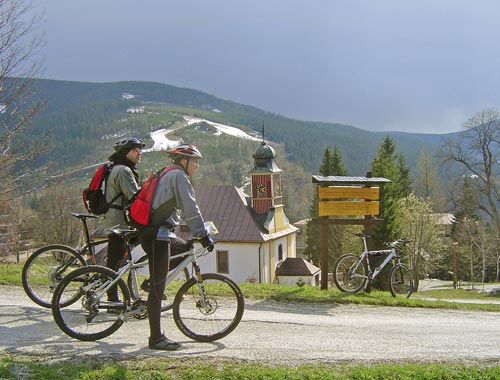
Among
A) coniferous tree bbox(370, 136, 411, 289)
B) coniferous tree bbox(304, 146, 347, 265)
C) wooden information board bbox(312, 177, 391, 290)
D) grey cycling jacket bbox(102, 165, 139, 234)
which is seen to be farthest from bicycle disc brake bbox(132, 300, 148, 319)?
coniferous tree bbox(304, 146, 347, 265)

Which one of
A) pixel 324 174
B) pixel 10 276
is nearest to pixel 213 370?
pixel 10 276

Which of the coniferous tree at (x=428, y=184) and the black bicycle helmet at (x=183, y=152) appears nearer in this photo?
the black bicycle helmet at (x=183, y=152)

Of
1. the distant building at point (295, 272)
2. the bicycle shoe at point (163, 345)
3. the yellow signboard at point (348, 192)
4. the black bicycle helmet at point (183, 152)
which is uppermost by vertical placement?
the black bicycle helmet at point (183, 152)

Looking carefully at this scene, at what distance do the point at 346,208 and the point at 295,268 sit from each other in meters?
29.0

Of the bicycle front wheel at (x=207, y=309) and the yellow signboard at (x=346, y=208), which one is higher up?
the yellow signboard at (x=346, y=208)

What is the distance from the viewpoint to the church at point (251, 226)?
125 ft

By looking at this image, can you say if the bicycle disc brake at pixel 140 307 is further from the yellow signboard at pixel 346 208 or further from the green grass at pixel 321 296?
the yellow signboard at pixel 346 208

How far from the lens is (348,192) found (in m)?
11.2

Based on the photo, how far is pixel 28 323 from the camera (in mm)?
6902

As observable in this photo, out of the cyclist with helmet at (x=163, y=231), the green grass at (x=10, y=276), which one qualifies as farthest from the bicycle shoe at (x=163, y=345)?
the green grass at (x=10, y=276)

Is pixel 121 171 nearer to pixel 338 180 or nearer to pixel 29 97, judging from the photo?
pixel 338 180

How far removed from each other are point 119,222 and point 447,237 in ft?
245

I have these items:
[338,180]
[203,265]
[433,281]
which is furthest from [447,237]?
[338,180]

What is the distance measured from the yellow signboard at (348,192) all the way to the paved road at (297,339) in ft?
9.61
